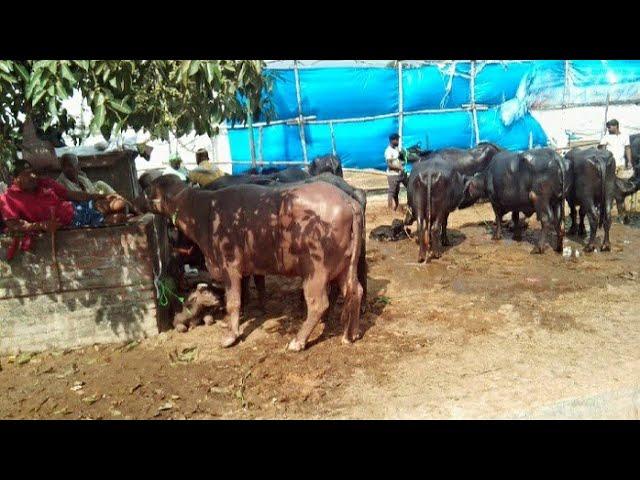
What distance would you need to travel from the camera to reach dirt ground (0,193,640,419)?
4738 mm

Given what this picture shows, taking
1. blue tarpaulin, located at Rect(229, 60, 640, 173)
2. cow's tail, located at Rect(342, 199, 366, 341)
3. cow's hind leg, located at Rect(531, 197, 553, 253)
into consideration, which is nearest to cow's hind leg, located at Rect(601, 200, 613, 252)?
cow's hind leg, located at Rect(531, 197, 553, 253)

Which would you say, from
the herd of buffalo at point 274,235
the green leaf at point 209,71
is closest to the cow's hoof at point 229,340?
the herd of buffalo at point 274,235

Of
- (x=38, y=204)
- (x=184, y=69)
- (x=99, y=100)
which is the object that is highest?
(x=184, y=69)

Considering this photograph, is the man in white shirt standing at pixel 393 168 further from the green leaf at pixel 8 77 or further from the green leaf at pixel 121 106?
the green leaf at pixel 8 77

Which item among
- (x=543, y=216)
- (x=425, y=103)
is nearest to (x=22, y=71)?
(x=543, y=216)

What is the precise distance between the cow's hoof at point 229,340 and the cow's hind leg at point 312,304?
2.30ft

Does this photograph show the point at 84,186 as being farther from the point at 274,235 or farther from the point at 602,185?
the point at 602,185

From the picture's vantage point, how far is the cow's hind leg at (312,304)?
5.81m

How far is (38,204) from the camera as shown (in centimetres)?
577

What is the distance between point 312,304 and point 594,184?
645cm

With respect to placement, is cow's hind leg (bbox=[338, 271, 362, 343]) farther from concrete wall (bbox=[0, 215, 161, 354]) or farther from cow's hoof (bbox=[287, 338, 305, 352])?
concrete wall (bbox=[0, 215, 161, 354])

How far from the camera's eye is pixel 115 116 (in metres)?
4.62

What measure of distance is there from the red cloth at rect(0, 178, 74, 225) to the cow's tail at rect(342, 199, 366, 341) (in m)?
3.29

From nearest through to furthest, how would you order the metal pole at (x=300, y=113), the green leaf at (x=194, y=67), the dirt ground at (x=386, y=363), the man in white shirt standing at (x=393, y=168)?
the green leaf at (x=194, y=67) < the dirt ground at (x=386, y=363) < the man in white shirt standing at (x=393, y=168) < the metal pole at (x=300, y=113)
